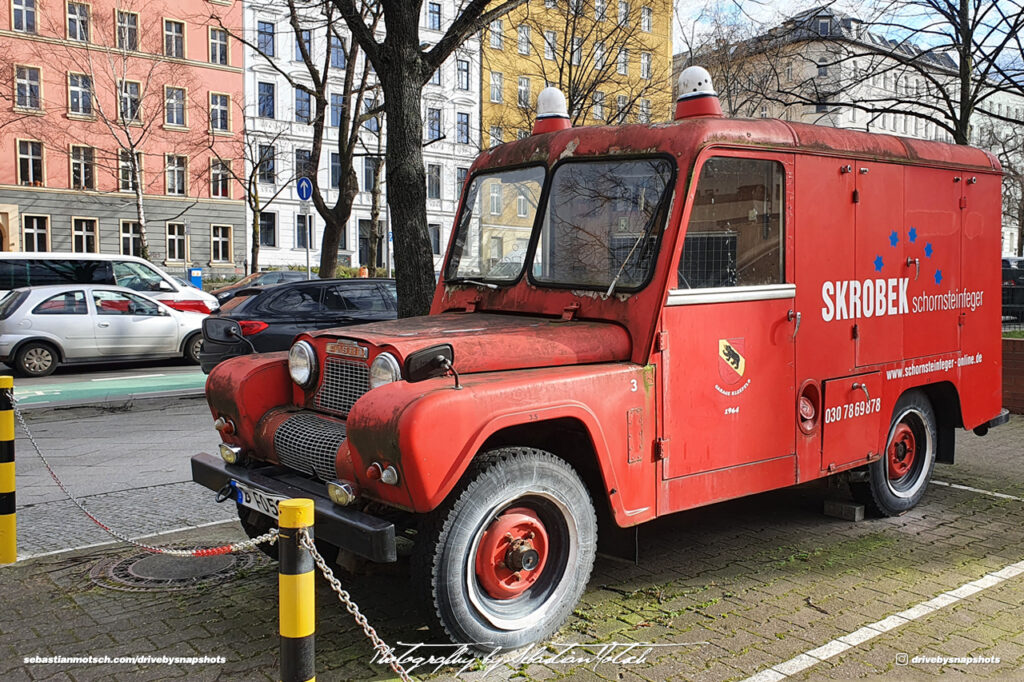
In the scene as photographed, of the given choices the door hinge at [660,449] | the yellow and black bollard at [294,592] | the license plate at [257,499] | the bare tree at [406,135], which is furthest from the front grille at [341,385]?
the bare tree at [406,135]

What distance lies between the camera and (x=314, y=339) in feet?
16.7

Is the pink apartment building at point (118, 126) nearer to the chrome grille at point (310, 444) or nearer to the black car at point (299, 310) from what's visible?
the black car at point (299, 310)

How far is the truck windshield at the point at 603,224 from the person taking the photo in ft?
16.9

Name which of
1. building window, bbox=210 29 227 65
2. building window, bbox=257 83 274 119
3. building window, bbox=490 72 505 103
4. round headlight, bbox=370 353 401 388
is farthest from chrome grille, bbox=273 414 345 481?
building window, bbox=490 72 505 103

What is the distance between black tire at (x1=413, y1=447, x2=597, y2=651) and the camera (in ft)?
13.6

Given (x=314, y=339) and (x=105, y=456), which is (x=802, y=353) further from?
(x=105, y=456)

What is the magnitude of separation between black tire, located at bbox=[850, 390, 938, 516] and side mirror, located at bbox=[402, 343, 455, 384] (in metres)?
3.55

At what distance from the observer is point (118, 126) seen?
128 ft

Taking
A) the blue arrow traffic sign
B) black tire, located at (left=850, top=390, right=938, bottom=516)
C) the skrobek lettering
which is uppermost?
the blue arrow traffic sign

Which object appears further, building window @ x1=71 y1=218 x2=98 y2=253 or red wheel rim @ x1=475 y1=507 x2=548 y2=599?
building window @ x1=71 y1=218 x2=98 y2=253

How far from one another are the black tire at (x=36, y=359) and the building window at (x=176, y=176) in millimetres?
29771

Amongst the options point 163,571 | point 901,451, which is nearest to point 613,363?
point 163,571

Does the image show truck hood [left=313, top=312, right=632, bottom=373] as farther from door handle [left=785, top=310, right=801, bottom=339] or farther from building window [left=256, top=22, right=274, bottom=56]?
building window [left=256, top=22, right=274, bottom=56]

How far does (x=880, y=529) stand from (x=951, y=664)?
223 cm
